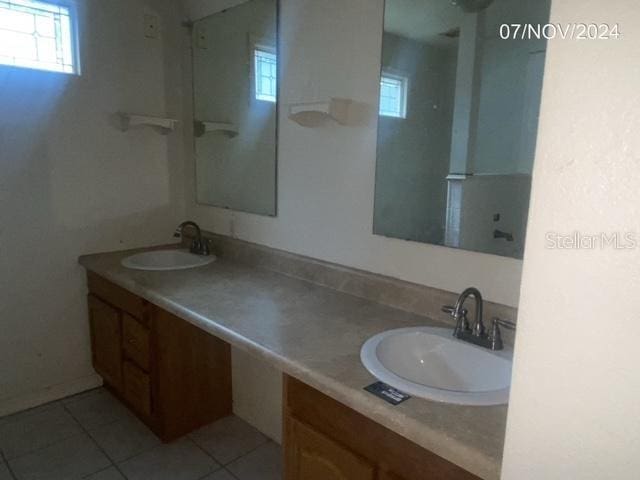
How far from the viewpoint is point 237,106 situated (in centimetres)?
224

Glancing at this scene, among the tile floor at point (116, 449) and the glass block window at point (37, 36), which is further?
the glass block window at point (37, 36)

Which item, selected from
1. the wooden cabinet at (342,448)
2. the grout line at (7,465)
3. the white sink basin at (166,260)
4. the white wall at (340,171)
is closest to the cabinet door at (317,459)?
the wooden cabinet at (342,448)

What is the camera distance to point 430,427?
2.78 feet

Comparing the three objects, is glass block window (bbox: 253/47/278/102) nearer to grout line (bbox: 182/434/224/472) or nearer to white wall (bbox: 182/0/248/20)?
white wall (bbox: 182/0/248/20)

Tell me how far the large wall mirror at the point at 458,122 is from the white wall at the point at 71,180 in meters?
1.55

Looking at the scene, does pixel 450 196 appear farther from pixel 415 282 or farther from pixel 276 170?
pixel 276 170

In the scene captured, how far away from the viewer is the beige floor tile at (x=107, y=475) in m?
1.77

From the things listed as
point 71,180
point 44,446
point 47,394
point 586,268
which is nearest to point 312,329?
point 586,268

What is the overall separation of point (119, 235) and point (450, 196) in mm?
1922

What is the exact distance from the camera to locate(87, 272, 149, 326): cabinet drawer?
6.19ft

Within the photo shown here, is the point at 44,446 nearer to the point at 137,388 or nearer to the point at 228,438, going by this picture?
the point at 137,388

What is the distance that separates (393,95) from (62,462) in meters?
2.10

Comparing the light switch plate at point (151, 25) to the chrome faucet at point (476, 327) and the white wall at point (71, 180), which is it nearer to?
the white wall at point (71, 180)

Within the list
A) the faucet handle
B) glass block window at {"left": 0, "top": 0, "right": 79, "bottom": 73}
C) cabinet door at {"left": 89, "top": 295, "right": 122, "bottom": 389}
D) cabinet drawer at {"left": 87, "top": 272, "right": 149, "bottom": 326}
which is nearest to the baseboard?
cabinet door at {"left": 89, "top": 295, "right": 122, "bottom": 389}
